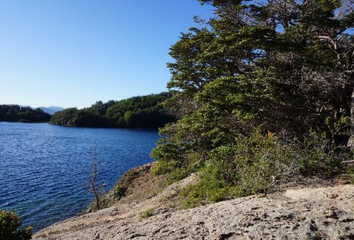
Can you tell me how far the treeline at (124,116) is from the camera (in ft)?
403

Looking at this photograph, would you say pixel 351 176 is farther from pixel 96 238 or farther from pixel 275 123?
pixel 96 238

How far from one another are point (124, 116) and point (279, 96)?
121m

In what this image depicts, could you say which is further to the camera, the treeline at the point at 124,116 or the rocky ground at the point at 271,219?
the treeline at the point at 124,116

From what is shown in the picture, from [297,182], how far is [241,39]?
21.4 ft

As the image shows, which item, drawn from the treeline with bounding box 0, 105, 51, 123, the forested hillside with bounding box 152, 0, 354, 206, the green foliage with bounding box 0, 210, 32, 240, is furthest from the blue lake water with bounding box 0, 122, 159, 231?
the treeline with bounding box 0, 105, 51, 123

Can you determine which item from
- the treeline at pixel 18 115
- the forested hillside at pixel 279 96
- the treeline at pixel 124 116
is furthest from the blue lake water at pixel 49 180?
the treeline at pixel 18 115

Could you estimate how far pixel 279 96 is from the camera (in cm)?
1038

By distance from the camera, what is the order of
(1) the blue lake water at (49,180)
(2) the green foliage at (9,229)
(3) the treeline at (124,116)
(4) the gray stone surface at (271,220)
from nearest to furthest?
(4) the gray stone surface at (271,220) → (2) the green foliage at (9,229) → (1) the blue lake water at (49,180) → (3) the treeline at (124,116)

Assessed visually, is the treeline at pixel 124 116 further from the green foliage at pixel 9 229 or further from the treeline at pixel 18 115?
the green foliage at pixel 9 229

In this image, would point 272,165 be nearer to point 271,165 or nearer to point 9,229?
point 271,165

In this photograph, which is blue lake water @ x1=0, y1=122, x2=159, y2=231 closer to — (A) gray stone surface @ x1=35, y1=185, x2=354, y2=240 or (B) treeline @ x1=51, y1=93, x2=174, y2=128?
(A) gray stone surface @ x1=35, y1=185, x2=354, y2=240

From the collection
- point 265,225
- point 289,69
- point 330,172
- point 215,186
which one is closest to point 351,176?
point 330,172

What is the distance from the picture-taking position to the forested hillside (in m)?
8.01

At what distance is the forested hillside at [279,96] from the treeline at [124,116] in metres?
102
